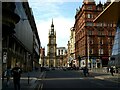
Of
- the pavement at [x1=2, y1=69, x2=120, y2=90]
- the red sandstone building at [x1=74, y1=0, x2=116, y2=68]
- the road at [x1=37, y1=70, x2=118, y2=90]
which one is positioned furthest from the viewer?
the red sandstone building at [x1=74, y1=0, x2=116, y2=68]

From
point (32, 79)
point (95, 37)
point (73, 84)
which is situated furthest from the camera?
point (95, 37)

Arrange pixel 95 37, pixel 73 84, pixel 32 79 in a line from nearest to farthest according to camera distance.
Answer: pixel 73 84 < pixel 32 79 < pixel 95 37

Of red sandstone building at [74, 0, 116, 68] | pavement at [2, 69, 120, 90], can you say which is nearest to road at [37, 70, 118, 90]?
pavement at [2, 69, 120, 90]

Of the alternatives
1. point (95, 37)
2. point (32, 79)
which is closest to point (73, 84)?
point (32, 79)

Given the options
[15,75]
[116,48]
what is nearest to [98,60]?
[116,48]

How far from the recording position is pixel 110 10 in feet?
94.4

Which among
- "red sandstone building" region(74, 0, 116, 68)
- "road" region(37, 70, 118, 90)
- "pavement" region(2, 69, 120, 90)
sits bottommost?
"road" region(37, 70, 118, 90)

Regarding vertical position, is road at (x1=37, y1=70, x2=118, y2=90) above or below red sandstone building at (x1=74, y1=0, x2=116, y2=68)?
below

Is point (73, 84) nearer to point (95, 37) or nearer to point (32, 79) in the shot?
point (32, 79)

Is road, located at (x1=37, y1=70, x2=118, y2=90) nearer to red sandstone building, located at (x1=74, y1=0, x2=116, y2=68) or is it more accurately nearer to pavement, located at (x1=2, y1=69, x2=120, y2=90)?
pavement, located at (x1=2, y1=69, x2=120, y2=90)

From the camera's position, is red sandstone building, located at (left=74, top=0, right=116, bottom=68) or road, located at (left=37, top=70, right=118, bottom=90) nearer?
road, located at (left=37, top=70, right=118, bottom=90)

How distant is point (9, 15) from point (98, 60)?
97.4 m

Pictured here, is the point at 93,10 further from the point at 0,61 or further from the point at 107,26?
the point at 0,61

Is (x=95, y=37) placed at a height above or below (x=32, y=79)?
above
